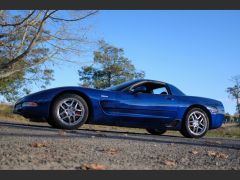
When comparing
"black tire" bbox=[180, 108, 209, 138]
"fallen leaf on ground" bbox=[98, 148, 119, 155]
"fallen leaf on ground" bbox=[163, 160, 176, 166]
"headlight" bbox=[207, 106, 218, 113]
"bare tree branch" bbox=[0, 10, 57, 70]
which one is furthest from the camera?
"bare tree branch" bbox=[0, 10, 57, 70]

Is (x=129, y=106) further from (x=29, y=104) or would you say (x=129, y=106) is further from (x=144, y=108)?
(x=29, y=104)

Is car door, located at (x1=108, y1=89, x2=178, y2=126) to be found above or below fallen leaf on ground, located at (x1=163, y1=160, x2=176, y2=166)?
above

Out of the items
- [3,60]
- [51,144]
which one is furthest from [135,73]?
[51,144]

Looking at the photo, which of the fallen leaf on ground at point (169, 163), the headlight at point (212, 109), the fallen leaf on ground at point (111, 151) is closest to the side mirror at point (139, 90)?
the headlight at point (212, 109)

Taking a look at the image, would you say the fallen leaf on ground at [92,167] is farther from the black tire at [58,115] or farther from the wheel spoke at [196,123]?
the wheel spoke at [196,123]

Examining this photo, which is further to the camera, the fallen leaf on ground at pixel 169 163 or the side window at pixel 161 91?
the side window at pixel 161 91

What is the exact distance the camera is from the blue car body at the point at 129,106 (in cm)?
759

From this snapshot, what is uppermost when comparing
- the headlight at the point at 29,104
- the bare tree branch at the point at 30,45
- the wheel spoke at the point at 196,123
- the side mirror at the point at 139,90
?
the bare tree branch at the point at 30,45

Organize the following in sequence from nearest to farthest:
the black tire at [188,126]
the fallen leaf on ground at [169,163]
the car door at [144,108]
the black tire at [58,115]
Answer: the fallen leaf on ground at [169,163], the black tire at [58,115], the car door at [144,108], the black tire at [188,126]

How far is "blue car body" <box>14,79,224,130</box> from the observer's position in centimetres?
759

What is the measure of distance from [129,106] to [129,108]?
0.04 m

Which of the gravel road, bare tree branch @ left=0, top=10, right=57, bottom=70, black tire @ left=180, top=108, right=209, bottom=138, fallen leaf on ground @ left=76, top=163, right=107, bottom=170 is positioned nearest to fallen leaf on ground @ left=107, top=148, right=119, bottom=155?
the gravel road

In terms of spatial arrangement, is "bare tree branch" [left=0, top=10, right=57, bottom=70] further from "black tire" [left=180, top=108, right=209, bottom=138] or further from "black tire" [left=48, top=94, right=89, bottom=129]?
"black tire" [left=48, top=94, right=89, bottom=129]

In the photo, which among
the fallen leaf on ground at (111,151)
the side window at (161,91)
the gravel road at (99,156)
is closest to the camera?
the gravel road at (99,156)
